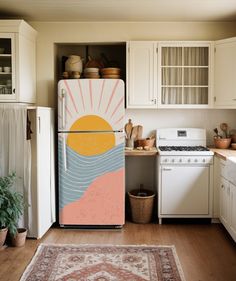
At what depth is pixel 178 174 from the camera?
4.14 metres

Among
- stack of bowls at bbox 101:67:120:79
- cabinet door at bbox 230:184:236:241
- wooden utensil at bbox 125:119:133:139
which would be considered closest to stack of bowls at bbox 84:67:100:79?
stack of bowls at bbox 101:67:120:79

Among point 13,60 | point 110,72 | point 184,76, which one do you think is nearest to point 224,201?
point 184,76

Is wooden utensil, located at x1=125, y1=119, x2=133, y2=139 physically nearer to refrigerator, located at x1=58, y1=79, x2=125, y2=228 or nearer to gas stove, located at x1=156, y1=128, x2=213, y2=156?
gas stove, located at x1=156, y1=128, x2=213, y2=156

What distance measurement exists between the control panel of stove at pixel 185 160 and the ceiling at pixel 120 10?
5.35ft

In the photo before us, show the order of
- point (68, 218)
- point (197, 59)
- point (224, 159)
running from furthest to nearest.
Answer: point (197, 59) < point (68, 218) < point (224, 159)

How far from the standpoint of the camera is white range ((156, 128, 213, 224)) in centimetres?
411

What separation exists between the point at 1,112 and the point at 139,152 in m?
1.60

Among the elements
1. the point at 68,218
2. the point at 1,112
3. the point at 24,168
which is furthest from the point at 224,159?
the point at 1,112

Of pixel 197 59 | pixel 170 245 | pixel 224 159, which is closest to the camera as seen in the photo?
pixel 170 245

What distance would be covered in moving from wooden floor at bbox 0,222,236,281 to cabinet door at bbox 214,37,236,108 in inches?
58.4

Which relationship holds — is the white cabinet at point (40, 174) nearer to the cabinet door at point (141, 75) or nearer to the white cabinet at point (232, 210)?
the cabinet door at point (141, 75)

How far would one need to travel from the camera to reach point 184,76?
173 inches

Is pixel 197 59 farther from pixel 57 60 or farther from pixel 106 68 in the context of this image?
pixel 57 60

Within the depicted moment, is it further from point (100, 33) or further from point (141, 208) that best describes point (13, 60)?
point (141, 208)
